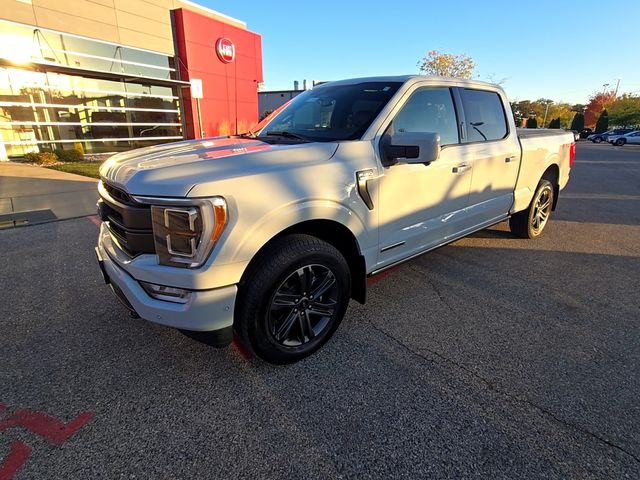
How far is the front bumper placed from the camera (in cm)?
205

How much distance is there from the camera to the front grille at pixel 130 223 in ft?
6.92

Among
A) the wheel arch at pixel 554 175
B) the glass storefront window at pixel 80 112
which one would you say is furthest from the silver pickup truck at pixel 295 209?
the glass storefront window at pixel 80 112

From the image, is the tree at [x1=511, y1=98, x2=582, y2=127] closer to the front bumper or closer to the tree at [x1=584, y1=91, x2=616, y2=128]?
the tree at [x1=584, y1=91, x2=616, y2=128]

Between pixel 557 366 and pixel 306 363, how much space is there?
171 cm

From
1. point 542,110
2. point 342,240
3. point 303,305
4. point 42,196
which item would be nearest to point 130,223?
point 303,305

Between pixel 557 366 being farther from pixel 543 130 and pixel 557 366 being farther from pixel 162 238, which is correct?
pixel 543 130

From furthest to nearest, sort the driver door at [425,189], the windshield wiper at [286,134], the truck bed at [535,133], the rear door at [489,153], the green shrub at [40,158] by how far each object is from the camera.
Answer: the green shrub at [40,158], the truck bed at [535,133], the rear door at [489,153], the windshield wiper at [286,134], the driver door at [425,189]

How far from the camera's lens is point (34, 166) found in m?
12.4

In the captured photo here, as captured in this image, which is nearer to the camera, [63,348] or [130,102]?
[63,348]

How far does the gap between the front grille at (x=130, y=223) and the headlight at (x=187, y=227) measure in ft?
0.27

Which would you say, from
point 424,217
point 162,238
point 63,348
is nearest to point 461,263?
Result: point 424,217

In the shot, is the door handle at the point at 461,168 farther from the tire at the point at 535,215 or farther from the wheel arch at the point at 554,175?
the wheel arch at the point at 554,175

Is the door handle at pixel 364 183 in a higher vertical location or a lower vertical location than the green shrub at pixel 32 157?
higher

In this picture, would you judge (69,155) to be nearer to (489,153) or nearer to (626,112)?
(489,153)
